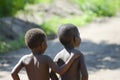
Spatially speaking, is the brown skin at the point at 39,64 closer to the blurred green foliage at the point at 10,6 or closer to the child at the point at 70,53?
the child at the point at 70,53

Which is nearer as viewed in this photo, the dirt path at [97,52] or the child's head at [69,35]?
the child's head at [69,35]

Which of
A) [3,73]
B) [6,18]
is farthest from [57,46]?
[3,73]

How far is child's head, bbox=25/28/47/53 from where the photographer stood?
4008 millimetres

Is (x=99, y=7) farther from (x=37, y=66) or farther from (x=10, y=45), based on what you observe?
(x=37, y=66)

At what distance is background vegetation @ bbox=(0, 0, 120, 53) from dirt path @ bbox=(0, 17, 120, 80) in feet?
1.42

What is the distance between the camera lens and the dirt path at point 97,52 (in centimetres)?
796

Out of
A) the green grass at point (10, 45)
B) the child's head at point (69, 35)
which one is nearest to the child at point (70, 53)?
the child's head at point (69, 35)

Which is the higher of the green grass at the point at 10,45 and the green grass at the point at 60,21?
the green grass at the point at 10,45

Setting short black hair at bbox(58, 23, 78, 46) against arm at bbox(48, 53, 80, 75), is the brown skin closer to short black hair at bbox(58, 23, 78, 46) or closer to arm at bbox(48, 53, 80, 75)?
arm at bbox(48, 53, 80, 75)

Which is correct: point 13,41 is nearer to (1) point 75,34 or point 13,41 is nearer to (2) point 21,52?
(2) point 21,52

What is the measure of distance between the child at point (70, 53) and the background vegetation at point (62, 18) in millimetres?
6313

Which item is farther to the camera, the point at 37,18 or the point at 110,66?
the point at 37,18

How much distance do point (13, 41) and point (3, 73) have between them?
11.0 ft

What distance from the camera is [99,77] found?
299 inches
